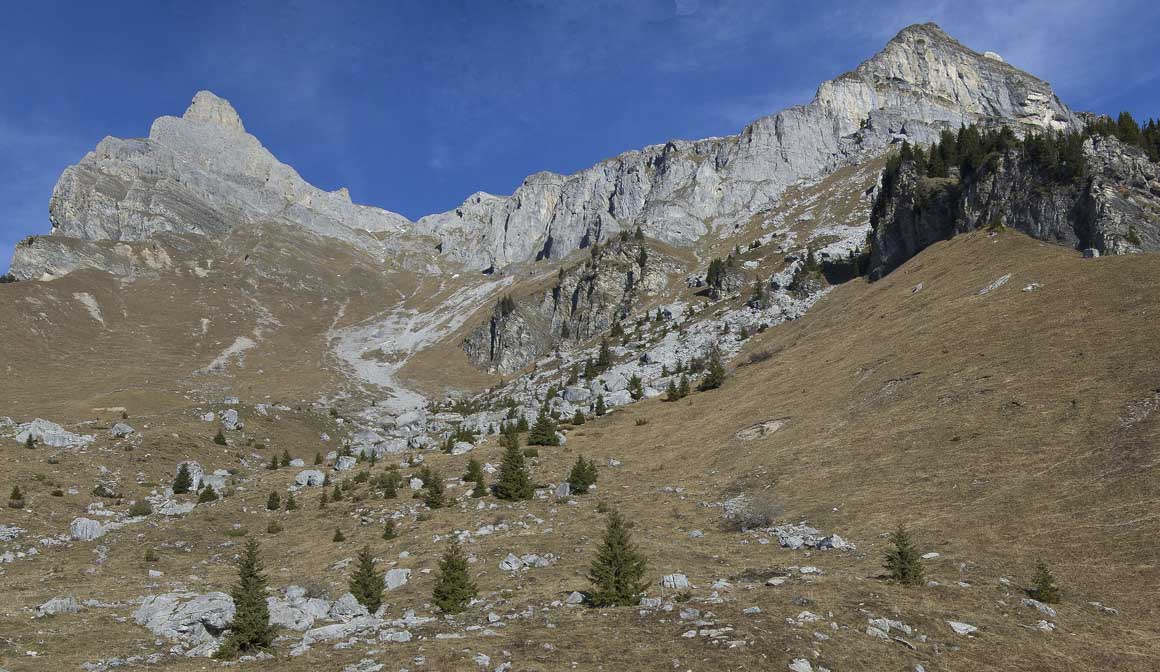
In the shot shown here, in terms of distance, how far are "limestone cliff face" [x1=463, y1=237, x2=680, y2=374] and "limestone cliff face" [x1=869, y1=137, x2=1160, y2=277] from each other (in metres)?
82.0

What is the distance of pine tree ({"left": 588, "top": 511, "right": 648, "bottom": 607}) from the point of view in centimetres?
1884

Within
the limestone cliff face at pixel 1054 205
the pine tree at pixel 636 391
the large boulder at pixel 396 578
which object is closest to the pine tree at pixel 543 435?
the pine tree at pixel 636 391

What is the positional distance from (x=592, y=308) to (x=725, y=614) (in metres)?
152

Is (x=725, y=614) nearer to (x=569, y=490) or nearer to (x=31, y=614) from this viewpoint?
(x=31, y=614)

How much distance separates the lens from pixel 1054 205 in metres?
64.8

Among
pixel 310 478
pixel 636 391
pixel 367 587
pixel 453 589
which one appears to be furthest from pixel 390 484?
pixel 636 391

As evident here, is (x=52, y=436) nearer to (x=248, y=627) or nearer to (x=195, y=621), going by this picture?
(x=195, y=621)

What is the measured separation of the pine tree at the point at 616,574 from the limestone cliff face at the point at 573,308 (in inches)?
5504

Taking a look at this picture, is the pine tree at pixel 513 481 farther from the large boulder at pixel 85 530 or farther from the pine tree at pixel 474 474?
the large boulder at pixel 85 530

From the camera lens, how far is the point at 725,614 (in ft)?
54.3

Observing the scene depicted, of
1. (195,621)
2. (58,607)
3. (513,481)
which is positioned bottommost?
(195,621)

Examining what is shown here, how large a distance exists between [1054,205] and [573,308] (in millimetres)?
122047

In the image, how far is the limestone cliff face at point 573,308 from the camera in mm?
163625

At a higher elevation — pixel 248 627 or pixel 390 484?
pixel 390 484
